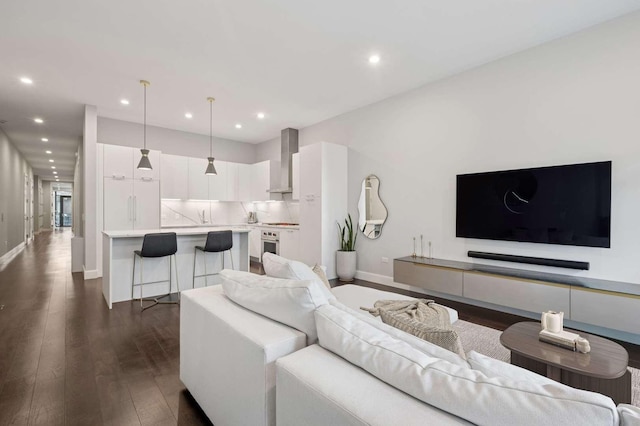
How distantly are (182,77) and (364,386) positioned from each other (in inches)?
175

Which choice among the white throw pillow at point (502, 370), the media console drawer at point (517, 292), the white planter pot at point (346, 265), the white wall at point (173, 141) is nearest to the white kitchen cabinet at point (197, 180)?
the white wall at point (173, 141)

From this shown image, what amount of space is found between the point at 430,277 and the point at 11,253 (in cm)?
987

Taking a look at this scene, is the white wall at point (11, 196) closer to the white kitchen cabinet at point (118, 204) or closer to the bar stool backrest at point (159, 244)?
the white kitchen cabinet at point (118, 204)

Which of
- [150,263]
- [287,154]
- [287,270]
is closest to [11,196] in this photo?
[150,263]

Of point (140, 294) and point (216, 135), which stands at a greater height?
point (216, 135)

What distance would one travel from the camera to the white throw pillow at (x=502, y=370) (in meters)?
0.88

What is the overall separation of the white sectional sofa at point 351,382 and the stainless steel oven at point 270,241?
4.62 m

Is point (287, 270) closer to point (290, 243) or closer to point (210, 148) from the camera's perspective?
point (290, 243)

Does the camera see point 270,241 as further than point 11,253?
No

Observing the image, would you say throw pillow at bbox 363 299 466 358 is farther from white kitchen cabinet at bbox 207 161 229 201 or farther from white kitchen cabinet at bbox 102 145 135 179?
white kitchen cabinet at bbox 207 161 229 201

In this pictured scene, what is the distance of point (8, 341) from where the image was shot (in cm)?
286

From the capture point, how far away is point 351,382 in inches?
40.4

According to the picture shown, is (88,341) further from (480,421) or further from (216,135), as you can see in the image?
(216,135)

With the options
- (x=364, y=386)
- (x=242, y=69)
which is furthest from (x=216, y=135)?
(x=364, y=386)
